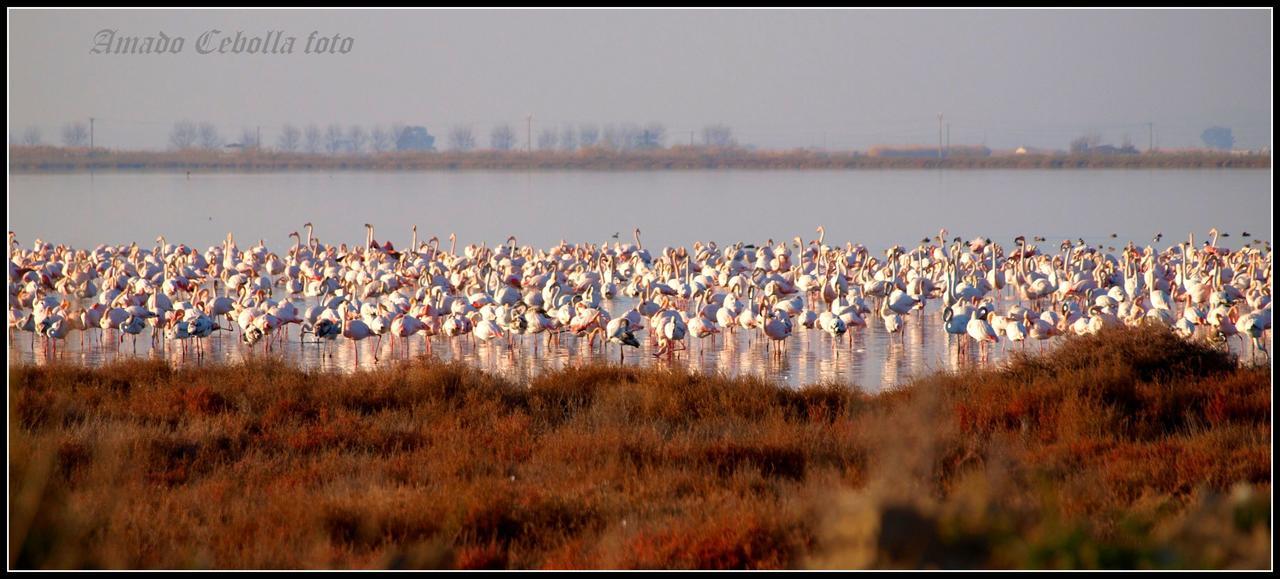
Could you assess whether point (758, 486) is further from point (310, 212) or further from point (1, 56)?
point (310, 212)

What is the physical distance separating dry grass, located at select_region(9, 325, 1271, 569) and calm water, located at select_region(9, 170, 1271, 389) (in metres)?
1.53

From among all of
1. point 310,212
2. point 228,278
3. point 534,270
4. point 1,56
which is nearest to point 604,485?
point 1,56

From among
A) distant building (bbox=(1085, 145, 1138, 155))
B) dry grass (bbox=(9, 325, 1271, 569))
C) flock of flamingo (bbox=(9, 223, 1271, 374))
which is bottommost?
dry grass (bbox=(9, 325, 1271, 569))

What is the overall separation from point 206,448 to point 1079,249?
16083mm

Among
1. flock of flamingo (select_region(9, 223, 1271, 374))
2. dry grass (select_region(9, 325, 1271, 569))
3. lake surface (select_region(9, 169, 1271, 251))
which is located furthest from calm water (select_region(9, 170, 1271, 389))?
dry grass (select_region(9, 325, 1271, 569))

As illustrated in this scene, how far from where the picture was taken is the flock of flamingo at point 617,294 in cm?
1383

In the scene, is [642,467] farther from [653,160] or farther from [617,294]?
[653,160]

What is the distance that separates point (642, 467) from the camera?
748cm

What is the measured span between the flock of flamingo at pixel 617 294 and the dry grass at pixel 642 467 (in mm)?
2073

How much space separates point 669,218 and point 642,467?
3300 cm

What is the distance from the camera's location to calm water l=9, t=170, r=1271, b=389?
45.4 feet

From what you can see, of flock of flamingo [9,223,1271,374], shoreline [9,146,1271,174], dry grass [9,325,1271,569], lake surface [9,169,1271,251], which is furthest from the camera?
shoreline [9,146,1271,174]

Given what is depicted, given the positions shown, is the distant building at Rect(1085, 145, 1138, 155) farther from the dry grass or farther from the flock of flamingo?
the dry grass

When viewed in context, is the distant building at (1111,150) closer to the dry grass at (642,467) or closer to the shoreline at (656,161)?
the shoreline at (656,161)
